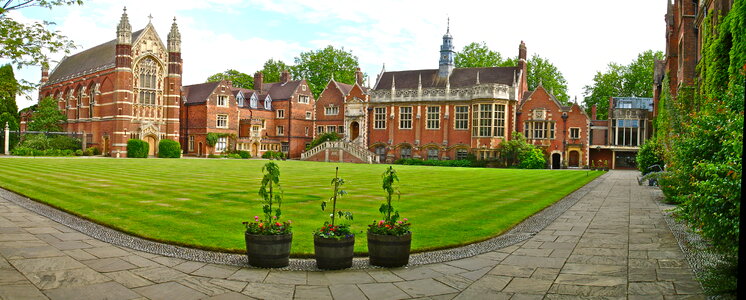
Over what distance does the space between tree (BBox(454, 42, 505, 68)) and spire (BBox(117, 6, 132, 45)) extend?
42.0 m

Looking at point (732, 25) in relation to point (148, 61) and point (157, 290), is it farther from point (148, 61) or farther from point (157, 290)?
point (148, 61)

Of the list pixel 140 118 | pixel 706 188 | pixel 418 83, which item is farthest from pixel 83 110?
pixel 706 188

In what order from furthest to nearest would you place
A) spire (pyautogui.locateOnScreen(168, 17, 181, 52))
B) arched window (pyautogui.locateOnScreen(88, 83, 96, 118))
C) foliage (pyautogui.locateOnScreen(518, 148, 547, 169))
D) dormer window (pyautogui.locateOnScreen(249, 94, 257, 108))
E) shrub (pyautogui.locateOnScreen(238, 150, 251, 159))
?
dormer window (pyautogui.locateOnScreen(249, 94, 257, 108)), shrub (pyautogui.locateOnScreen(238, 150, 251, 159)), arched window (pyautogui.locateOnScreen(88, 83, 96, 118)), spire (pyautogui.locateOnScreen(168, 17, 181, 52)), foliage (pyautogui.locateOnScreen(518, 148, 547, 169))

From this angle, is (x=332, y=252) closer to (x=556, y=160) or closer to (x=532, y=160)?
(x=532, y=160)

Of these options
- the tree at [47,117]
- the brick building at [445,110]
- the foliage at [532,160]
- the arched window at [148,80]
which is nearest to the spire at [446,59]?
the brick building at [445,110]

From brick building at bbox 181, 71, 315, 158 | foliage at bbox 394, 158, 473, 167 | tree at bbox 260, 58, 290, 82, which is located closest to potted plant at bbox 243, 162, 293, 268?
foliage at bbox 394, 158, 473, 167

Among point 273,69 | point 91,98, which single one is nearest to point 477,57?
point 273,69

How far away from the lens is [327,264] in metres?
7.38

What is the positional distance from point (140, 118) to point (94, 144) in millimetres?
6889

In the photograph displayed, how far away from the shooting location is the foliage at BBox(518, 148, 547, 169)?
4578 centimetres

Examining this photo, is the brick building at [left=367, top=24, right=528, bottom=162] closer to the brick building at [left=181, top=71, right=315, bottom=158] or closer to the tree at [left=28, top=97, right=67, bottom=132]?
the brick building at [left=181, top=71, right=315, bottom=158]

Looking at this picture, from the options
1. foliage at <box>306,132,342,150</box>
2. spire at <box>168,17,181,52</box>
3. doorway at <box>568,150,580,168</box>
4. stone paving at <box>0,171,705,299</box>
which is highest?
spire at <box>168,17,181,52</box>

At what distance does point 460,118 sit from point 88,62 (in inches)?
1763

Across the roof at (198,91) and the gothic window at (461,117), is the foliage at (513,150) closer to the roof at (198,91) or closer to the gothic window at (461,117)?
the gothic window at (461,117)
